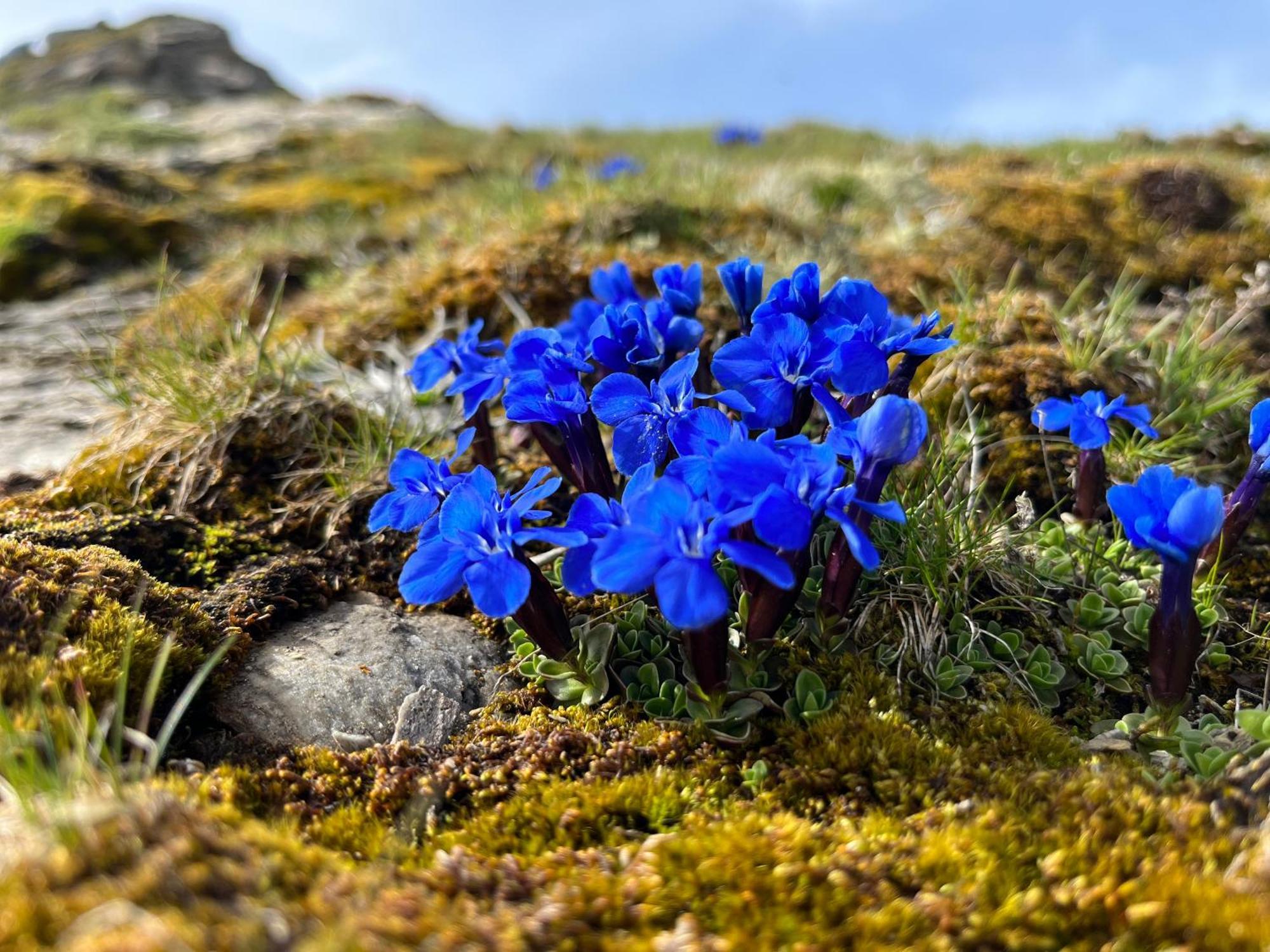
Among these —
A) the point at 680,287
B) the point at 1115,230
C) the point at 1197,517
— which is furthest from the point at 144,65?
the point at 1197,517

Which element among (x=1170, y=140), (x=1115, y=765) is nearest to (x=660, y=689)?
(x=1115, y=765)

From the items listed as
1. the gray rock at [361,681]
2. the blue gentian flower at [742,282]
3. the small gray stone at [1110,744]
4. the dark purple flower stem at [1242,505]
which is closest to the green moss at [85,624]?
the gray rock at [361,681]

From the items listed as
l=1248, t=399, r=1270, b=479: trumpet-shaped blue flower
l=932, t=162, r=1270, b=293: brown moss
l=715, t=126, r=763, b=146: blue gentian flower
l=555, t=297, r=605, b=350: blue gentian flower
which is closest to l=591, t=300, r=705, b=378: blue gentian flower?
l=555, t=297, r=605, b=350: blue gentian flower

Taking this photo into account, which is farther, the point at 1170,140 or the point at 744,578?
the point at 1170,140

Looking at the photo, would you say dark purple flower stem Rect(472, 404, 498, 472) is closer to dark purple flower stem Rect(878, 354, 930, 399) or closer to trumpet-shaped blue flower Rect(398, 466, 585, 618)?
trumpet-shaped blue flower Rect(398, 466, 585, 618)

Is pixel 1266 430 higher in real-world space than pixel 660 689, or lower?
higher

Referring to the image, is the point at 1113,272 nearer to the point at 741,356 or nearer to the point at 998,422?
the point at 998,422

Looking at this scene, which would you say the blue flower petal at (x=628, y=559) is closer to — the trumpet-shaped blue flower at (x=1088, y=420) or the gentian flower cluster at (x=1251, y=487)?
the trumpet-shaped blue flower at (x=1088, y=420)
